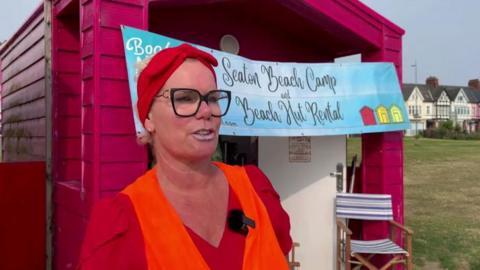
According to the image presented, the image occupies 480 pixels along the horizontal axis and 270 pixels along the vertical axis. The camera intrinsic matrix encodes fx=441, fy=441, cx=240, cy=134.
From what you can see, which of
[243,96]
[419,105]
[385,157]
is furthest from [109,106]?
[419,105]

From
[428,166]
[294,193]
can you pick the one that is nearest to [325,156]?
[294,193]

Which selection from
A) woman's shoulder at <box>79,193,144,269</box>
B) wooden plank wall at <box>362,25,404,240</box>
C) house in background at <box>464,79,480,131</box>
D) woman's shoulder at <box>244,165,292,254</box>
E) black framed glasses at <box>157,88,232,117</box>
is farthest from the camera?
house in background at <box>464,79,480,131</box>

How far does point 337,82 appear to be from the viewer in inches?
172

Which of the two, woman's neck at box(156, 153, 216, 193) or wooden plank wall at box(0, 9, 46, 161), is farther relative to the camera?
wooden plank wall at box(0, 9, 46, 161)

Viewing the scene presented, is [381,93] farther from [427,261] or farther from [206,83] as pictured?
[206,83]

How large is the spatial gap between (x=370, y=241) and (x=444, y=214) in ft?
17.9

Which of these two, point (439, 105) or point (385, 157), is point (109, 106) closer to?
point (385, 157)

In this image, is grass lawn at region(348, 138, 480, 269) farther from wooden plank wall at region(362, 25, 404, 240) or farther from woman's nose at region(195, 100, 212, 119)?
woman's nose at region(195, 100, 212, 119)

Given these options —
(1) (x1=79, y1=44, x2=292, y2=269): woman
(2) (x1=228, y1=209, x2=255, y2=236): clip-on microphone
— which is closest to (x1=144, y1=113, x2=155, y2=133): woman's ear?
(1) (x1=79, y1=44, x2=292, y2=269): woman

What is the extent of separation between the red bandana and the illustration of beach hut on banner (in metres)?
1.72

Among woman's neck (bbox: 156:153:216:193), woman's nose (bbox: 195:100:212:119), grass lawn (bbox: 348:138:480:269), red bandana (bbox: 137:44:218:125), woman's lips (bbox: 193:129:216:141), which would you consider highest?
red bandana (bbox: 137:44:218:125)

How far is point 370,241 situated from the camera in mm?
4828

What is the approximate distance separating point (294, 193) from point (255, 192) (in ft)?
12.4

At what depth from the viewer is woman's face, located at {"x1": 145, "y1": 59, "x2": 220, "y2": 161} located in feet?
4.09
